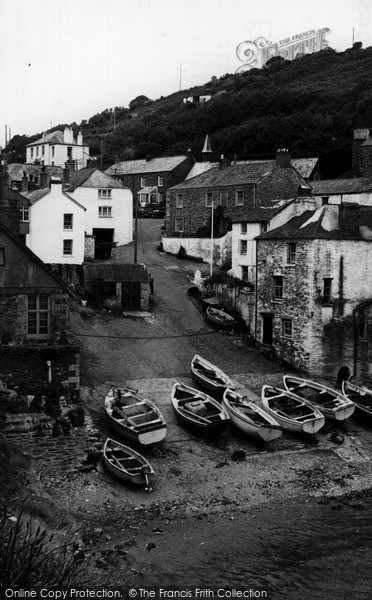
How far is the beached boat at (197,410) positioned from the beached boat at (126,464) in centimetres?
369

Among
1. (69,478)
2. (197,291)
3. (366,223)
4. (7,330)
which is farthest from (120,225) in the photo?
(69,478)

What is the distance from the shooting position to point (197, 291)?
4566 centimetres

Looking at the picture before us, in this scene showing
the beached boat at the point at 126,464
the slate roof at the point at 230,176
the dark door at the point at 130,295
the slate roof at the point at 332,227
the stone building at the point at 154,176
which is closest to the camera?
the beached boat at the point at 126,464

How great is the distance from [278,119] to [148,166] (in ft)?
68.2

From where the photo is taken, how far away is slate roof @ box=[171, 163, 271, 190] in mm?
54188

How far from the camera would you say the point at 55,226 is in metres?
43.7

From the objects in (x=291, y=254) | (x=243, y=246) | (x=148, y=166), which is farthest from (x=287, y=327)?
(x=148, y=166)

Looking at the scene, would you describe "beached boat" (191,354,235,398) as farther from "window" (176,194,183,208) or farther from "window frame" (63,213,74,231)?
"window" (176,194,183,208)

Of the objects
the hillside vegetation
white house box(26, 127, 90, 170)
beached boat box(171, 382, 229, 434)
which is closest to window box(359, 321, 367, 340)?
beached boat box(171, 382, 229, 434)

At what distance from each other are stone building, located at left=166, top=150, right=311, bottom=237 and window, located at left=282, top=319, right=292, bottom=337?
50.6ft

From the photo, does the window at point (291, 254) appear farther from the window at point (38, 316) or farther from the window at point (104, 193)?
the window at point (104, 193)

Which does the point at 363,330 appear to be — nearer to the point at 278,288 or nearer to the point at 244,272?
the point at 278,288

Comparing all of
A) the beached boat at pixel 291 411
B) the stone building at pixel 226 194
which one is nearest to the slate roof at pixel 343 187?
the stone building at pixel 226 194

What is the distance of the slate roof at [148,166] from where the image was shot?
7456cm
